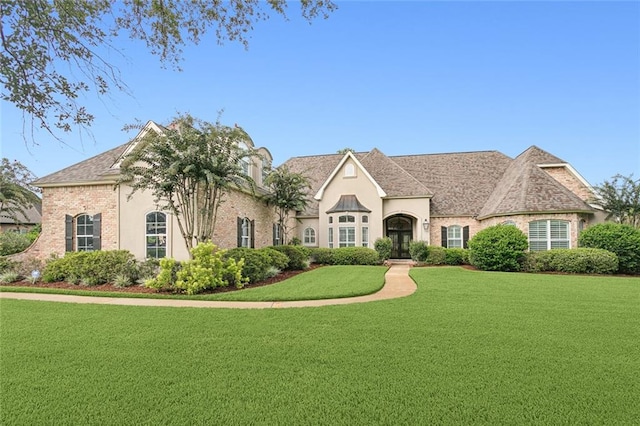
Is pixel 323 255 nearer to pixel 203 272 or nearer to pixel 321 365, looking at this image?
pixel 203 272

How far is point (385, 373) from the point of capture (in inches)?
177

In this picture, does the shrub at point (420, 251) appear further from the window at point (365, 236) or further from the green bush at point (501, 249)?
the green bush at point (501, 249)

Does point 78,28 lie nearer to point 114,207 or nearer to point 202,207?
point 202,207

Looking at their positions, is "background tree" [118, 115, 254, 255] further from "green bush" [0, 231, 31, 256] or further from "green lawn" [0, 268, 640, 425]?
"green bush" [0, 231, 31, 256]

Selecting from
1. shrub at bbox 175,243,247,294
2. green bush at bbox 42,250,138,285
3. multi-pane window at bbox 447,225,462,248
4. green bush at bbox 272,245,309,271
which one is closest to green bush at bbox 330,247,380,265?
green bush at bbox 272,245,309,271

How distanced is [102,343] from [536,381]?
6.45 m

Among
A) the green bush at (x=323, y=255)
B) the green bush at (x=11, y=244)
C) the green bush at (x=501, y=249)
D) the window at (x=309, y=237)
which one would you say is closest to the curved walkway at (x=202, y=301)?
the green bush at (x=501, y=249)

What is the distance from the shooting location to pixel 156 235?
14.4 m

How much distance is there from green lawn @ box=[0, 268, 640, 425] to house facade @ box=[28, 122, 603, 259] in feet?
22.8

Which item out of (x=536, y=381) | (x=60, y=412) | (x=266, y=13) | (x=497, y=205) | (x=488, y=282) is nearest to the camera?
(x=60, y=412)

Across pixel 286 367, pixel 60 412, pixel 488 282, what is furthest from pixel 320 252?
pixel 60 412

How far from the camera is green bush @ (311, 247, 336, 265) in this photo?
2098cm

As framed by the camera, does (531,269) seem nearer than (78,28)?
No

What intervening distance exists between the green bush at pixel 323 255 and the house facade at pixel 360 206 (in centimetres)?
164
